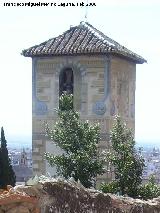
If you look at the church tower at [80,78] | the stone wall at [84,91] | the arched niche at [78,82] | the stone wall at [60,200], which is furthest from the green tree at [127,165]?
the stone wall at [60,200]

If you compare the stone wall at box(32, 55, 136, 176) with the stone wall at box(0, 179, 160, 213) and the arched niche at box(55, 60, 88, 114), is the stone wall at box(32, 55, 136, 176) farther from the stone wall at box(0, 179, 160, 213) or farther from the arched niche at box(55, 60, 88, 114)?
the stone wall at box(0, 179, 160, 213)

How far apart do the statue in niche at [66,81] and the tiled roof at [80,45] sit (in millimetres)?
611

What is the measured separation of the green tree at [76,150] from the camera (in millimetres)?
14094

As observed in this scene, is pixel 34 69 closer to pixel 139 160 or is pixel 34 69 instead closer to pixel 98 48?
pixel 98 48

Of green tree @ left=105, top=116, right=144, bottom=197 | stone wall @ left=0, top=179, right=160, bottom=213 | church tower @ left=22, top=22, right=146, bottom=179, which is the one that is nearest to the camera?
stone wall @ left=0, top=179, right=160, bottom=213

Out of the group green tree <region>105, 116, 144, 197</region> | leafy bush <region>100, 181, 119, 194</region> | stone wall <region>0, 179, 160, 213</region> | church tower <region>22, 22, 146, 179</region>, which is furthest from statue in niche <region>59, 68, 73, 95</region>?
stone wall <region>0, 179, 160, 213</region>

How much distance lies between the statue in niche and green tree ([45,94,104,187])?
12.8ft

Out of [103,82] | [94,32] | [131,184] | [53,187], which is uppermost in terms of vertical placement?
[94,32]

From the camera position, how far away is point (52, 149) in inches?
734

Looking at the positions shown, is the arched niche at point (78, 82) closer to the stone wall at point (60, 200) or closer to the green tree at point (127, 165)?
the green tree at point (127, 165)

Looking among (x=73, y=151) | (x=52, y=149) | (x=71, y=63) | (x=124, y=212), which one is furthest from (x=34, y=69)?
(x=124, y=212)

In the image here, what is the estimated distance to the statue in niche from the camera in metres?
18.7

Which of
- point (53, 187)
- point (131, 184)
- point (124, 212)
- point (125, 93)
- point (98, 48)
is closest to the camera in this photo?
point (53, 187)

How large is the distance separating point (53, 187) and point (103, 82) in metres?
11.9
